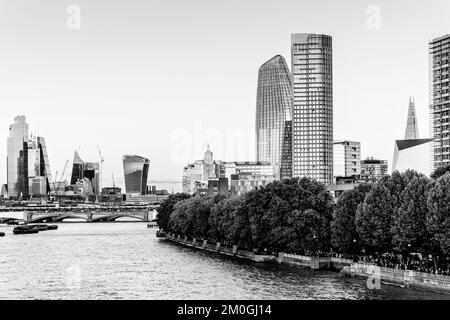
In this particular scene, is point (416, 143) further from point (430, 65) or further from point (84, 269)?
point (84, 269)

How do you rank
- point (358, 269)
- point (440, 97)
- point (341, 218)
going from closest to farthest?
point (358, 269)
point (341, 218)
point (440, 97)

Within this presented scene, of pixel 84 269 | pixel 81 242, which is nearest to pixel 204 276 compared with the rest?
pixel 84 269

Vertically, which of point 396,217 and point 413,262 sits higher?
point 396,217

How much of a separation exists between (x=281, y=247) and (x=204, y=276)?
55.7 feet

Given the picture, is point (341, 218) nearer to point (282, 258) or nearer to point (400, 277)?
point (282, 258)

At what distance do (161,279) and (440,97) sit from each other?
10488 centimetres

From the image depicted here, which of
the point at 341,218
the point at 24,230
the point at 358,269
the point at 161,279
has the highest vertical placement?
the point at 341,218

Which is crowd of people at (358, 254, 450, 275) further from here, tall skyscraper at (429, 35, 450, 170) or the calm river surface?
tall skyscraper at (429, 35, 450, 170)

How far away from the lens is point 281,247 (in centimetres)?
8875

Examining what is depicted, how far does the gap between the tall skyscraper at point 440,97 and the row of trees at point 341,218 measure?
63.1 m

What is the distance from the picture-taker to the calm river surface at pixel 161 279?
195 ft

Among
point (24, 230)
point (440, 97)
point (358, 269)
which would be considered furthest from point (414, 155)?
point (358, 269)

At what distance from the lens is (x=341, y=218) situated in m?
80.4

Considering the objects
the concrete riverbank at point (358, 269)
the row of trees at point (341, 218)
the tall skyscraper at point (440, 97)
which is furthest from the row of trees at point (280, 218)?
the tall skyscraper at point (440, 97)
